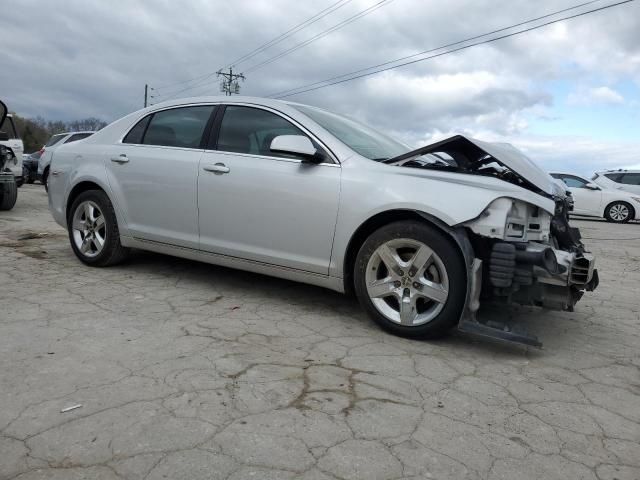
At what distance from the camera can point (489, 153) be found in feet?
11.1

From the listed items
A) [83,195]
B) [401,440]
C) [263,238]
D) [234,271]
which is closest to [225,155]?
[263,238]

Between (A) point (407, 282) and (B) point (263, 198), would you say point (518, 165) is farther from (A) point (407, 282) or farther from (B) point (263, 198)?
(B) point (263, 198)

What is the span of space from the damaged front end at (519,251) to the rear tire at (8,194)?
822cm

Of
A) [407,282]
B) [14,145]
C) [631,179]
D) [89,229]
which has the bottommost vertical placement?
[89,229]

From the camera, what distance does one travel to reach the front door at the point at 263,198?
12.1 feet

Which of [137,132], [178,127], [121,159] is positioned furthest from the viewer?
[137,132]

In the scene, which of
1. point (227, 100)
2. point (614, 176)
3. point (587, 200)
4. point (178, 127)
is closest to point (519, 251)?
point (227, 100)

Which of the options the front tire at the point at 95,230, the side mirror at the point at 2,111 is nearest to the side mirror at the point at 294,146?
the front tire at the point at 95,230

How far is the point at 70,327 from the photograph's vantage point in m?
3.35

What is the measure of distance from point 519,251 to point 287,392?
5.13ft

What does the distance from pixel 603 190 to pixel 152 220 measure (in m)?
14.3

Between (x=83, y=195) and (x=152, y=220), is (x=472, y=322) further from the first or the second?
(x=83, y=195)

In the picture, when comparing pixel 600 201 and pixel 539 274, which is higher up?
pixel 600 201

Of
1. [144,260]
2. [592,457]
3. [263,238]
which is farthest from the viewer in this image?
[144,260]
